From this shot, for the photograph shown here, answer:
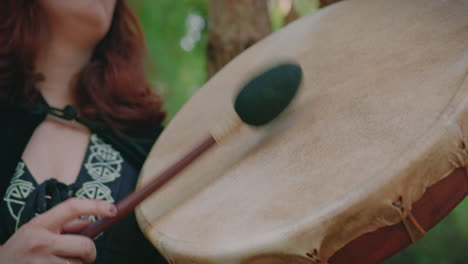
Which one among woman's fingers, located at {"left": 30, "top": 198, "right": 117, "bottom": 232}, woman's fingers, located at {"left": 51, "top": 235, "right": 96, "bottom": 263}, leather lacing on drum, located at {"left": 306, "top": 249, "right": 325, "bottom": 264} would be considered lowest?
woman's fingers, located at {"left": 51, "top": 235, "right": 96, "bottom": 263}

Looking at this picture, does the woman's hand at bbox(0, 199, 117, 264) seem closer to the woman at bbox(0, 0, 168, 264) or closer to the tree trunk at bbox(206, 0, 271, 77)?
the woman at bbox(0, 0, 168, 264)

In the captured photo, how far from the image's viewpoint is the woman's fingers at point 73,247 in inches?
29.2

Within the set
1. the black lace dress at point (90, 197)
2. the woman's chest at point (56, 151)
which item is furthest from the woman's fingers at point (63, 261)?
the woman's chest at point (56, 151)

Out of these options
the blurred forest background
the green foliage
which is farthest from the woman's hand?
the green foliage

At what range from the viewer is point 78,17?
1.17m

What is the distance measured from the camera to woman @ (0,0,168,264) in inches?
40.6

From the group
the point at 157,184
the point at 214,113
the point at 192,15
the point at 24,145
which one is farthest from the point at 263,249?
the point at 192,15

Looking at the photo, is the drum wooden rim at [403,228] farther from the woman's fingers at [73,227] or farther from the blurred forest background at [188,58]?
the blurred forest background at [188,58]

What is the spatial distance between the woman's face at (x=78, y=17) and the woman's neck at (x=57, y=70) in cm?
5

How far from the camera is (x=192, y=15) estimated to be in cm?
339

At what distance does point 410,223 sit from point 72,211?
57cm

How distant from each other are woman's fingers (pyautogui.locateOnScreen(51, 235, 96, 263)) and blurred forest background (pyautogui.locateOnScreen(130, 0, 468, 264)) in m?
2.07

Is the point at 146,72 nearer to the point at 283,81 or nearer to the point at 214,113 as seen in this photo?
the point at 214,113

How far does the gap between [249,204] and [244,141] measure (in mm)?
217
